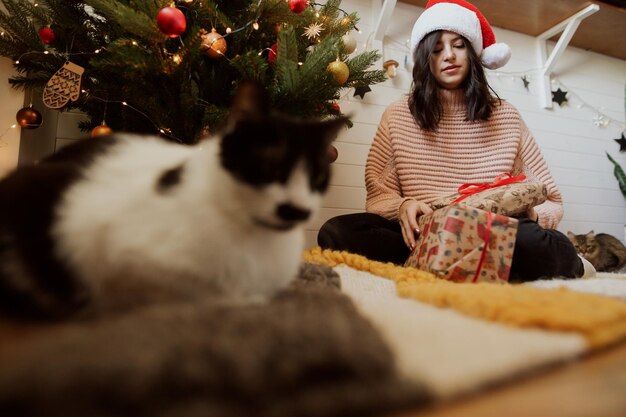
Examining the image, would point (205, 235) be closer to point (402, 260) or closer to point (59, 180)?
point (59, 180)

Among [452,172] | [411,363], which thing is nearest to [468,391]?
[411,363]

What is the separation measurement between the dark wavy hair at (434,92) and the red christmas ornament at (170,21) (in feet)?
2.94

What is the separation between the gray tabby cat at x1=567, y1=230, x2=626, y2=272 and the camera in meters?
2.13

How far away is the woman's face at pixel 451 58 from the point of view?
1.36 meters

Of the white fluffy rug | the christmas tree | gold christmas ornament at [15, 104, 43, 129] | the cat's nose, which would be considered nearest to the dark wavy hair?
the christmas tree

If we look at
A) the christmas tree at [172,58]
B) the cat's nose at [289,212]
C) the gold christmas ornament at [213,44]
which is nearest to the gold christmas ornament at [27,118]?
the christmas tree at [172,58]

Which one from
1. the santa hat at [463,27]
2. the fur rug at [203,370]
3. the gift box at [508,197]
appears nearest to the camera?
the fur rug at [203,370]

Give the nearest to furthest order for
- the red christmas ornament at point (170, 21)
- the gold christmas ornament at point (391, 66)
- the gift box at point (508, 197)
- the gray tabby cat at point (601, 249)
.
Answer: the red christmas ornament at point (170, 21) → the gift box at point (508, 197) → the gold christmas ornament at point (391, 66) → the gray tabby cat at point (601, 249)

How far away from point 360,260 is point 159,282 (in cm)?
70

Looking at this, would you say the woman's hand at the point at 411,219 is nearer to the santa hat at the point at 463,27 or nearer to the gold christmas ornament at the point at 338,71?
the gold christmas ornament at the point at 338,71

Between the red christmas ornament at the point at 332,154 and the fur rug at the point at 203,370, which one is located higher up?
the red christmas ornament at the point at 332,154

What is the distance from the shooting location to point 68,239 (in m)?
0.42

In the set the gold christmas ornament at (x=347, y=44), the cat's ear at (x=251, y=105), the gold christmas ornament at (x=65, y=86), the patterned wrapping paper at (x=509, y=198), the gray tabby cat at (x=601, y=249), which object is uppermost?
the gold christmas ornament at (x=347, y=44)

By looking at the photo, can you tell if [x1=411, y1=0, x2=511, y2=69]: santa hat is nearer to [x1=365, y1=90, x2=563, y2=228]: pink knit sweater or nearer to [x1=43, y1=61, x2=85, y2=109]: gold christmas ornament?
[x1=365, y1=90, x2=563, y2=228]: pink knit sweater
